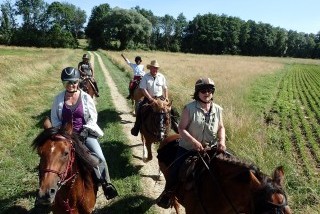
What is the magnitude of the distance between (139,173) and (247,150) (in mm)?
3087

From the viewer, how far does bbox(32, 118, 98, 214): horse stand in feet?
12.3

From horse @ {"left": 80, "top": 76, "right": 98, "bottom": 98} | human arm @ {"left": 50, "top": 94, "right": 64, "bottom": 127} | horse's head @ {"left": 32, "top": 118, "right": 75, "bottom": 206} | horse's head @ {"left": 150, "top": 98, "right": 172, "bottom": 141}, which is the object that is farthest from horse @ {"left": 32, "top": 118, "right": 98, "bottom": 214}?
horse @ {"left": 80, "top": 76, "right": 98, "bottom": 98}

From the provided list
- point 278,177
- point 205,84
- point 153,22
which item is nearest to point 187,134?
point 205,84

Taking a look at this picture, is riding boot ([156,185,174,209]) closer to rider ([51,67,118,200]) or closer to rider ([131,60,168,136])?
rider ([51,67,118,200])

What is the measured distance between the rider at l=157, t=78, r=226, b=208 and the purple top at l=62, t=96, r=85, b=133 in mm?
1621

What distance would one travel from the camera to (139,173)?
8.46 meters

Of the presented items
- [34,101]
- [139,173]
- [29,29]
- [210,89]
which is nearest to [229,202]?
[210,89]

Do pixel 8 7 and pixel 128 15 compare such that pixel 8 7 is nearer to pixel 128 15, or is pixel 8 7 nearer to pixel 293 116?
pixel 128 15

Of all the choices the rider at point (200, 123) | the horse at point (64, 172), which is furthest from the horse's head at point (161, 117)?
the horse at point (64, 172)

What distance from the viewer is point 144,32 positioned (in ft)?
262

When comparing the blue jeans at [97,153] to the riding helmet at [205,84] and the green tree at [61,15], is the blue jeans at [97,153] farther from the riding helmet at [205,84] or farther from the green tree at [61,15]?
the green tree at [61,15]

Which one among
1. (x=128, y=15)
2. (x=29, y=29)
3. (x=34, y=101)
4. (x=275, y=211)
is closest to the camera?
(x=275, y=211)

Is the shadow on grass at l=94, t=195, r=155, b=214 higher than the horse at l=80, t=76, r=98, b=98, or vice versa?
the horse at l=80, t=76, r=98, b=98

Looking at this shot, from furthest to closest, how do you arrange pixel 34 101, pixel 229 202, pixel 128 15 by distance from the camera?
pixel 128 15 < pixel 34 101 < pixel 229 202
